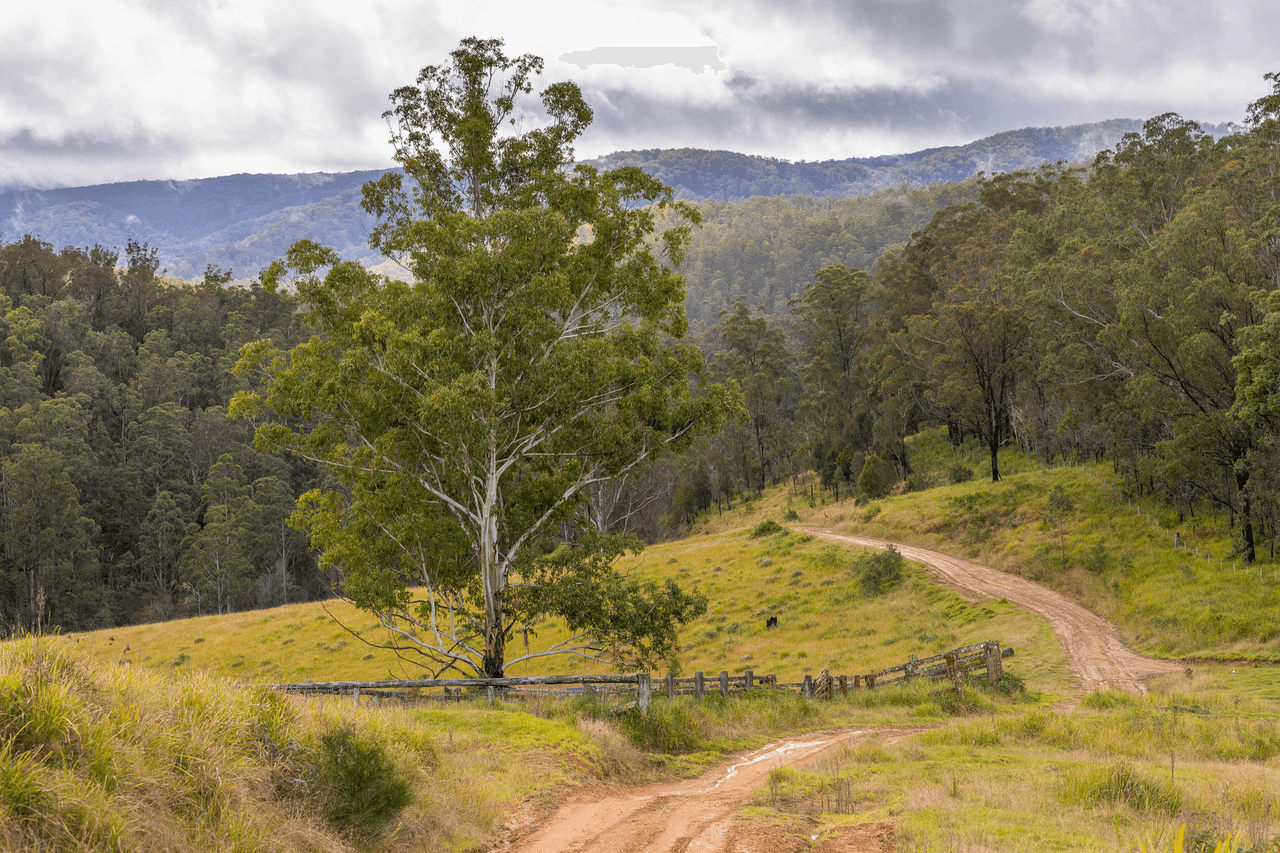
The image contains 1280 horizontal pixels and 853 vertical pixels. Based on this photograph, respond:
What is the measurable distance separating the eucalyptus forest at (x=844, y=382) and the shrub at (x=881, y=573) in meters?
10.1

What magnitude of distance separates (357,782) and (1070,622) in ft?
83.8

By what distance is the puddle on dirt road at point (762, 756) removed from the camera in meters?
9.26

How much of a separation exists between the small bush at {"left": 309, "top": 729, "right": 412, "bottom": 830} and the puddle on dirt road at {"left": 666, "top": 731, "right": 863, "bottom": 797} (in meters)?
3.82

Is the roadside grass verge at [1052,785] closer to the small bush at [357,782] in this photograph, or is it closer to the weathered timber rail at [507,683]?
the weathered timber rail at [507,683]

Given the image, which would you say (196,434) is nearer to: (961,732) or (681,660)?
(681,660)

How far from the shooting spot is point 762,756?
12.0 m

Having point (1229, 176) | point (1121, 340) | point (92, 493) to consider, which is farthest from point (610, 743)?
point (92, 493)

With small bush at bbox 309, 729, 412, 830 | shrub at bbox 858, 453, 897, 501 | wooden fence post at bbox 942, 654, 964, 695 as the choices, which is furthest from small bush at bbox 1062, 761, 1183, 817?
shrub at bbox 858, 453, 897, 501

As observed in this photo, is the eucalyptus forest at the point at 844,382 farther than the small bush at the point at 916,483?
No

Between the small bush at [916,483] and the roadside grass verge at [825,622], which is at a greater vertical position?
the small bush at [916,483]

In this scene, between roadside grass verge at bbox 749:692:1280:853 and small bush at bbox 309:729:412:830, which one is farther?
roadside grass verge at bbox 749:692:1280:853

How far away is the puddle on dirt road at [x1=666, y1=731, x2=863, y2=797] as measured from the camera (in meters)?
9.26

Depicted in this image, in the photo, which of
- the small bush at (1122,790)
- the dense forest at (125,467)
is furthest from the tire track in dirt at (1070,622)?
the dense forest at (125,467)

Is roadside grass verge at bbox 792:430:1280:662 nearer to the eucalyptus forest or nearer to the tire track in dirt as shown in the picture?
the tire track in dirt
